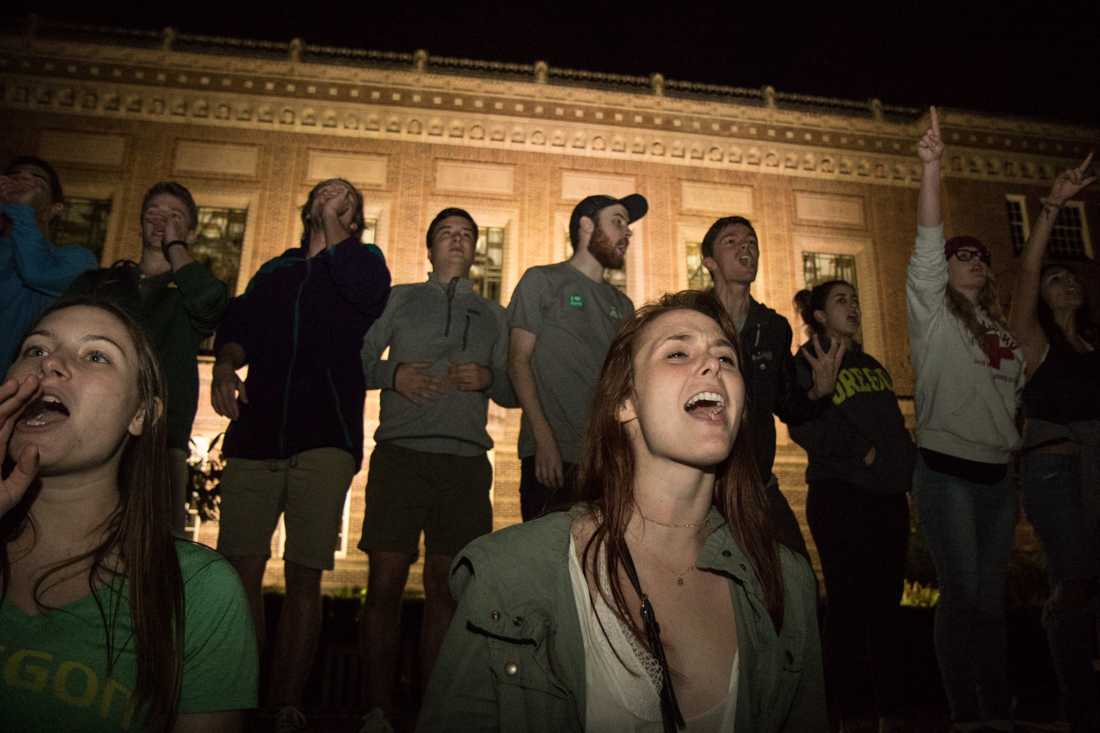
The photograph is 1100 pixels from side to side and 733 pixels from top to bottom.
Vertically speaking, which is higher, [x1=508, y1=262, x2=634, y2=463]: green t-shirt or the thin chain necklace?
[x1=508, y1=262, x2=634, y2=463]: green t-shirt

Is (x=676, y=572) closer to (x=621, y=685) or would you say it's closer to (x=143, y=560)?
(x=621, y=685)

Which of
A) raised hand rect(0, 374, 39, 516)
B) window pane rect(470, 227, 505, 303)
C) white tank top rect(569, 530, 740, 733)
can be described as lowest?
white tank top rect(569, 530, 740, 733)

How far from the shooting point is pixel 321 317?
12.8 ft

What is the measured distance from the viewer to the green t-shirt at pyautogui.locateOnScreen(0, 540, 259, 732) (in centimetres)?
150

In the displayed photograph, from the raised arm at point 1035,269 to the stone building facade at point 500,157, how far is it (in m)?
11.2

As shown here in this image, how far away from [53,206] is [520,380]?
3.07 metres

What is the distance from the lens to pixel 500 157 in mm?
16359

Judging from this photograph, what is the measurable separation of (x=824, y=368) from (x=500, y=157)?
44.8ft

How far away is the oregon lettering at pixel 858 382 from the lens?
4.21m

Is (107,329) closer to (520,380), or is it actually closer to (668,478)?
(668,478)

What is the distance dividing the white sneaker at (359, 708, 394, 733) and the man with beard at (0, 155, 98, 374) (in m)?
2.61

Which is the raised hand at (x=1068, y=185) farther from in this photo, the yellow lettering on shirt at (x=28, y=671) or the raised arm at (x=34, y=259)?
the raised arm at (x=34, y=259)

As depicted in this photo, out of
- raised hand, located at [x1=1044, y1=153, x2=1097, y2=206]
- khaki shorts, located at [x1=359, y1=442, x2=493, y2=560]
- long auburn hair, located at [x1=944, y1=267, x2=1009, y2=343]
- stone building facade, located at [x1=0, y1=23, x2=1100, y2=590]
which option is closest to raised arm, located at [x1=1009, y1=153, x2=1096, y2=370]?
raised hand, located at [x1=1044, y1=153, x2=1097, y2=206]

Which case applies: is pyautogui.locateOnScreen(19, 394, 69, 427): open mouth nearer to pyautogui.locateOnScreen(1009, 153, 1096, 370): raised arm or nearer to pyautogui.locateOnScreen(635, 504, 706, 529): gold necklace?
pyautogui.locateOnScreen(635, 504, 706, 529): gold necklace
